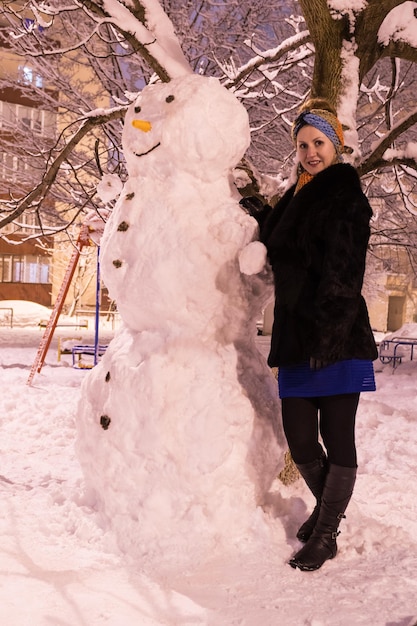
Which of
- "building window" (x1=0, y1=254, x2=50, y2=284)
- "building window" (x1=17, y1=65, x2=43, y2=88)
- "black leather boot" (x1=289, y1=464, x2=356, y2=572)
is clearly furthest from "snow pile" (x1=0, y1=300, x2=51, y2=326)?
"black leather boot" (x1=289, y1=464, x2=356, y2=572)

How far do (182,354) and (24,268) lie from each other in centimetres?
2664

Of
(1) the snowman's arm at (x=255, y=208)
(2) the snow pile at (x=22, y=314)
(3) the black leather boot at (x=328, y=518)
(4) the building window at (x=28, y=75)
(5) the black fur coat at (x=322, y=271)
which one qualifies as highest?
(4) the building window at (x=28, y=75)

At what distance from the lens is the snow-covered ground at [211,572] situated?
216 cm

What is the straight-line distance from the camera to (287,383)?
2609 millimetres

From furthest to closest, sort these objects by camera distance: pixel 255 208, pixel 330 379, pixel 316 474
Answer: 1. pixel 255 208
2. pixel 316 474
3. pixel 330 379

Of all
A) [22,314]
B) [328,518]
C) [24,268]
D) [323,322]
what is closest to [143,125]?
Result: [323,322]

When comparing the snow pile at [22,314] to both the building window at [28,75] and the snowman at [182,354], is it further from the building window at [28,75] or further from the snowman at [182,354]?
the snowman at [182,354]

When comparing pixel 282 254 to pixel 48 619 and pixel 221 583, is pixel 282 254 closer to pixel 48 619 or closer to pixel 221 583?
pixel 221 583

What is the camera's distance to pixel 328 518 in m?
2.59

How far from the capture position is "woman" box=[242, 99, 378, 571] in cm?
242

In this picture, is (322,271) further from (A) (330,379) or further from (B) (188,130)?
(B) (188,130)

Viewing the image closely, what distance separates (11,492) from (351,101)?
3146 mm

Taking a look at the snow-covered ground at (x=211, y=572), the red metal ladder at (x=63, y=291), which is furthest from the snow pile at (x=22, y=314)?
the snow-covered ground at (x=211, y=572)

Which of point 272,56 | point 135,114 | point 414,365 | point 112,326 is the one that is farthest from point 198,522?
point 112,326
